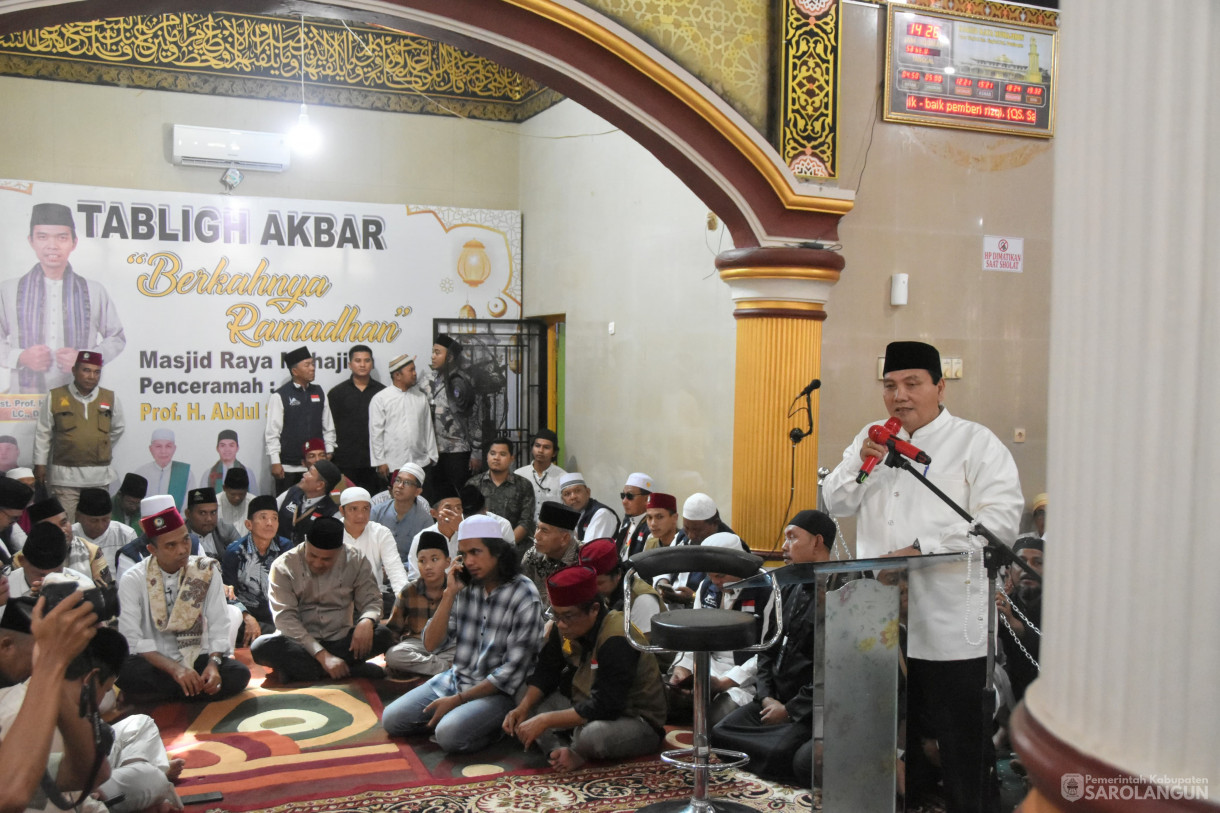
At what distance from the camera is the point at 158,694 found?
4.68 metres

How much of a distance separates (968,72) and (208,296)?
566cm

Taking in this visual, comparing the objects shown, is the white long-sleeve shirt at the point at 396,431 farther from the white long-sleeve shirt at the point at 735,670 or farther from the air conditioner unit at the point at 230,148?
the white long-sleeve shirt at the point at 735,670

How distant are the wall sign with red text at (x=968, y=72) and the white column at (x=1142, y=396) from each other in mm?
4589

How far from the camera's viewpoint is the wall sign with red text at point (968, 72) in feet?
18.4

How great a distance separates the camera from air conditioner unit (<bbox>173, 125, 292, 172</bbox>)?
822 cm

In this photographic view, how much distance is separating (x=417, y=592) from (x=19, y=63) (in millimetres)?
5493

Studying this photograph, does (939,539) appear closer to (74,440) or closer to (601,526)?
(601,526)

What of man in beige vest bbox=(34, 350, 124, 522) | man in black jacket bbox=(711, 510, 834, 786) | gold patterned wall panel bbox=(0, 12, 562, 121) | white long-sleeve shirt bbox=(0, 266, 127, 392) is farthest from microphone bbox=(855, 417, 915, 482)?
white long-sleeve shirt bbox=(0, 266, 127, 392)

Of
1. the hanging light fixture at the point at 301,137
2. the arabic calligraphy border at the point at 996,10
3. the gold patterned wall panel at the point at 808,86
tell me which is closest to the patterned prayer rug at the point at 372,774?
the gold patterned wall panel at the point at 808,86

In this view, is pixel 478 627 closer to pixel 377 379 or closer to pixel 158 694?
pixel 158 694

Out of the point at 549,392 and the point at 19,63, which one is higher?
the point at 19,63

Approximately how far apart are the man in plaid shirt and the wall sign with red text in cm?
312

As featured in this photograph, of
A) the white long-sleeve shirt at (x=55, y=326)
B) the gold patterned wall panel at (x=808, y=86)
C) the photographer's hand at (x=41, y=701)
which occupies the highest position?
the gold patterned wall panel at (x=808, y=86)

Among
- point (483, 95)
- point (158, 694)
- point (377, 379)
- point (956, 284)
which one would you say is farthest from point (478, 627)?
point (483, 95)
